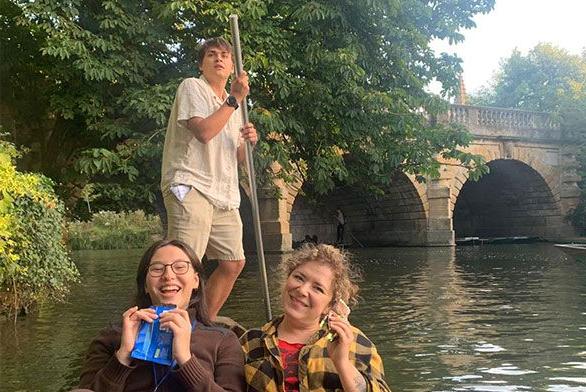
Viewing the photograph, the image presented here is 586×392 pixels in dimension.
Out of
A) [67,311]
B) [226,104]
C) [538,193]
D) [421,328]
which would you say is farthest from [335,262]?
[538,193]

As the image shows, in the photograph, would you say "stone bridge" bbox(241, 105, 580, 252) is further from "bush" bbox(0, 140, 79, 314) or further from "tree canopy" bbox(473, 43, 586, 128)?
"bush" bbox(0, 140, 79, 314)

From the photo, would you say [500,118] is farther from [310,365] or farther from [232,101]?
[310,365]

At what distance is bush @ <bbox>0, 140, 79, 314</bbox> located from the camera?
21.9ft

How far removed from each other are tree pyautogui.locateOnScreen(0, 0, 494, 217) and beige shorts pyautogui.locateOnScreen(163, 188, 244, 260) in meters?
5.88

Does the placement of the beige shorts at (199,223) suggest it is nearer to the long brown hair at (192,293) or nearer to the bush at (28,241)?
the long brown hair at (192,293)

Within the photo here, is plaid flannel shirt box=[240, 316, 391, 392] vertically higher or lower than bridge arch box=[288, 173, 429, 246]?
lower

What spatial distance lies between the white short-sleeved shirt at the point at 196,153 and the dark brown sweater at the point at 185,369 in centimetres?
117

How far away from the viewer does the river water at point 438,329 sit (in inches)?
190

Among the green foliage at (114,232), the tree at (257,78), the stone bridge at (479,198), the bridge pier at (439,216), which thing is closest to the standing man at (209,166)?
the tree at (257,78)

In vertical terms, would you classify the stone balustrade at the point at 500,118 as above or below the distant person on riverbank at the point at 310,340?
above

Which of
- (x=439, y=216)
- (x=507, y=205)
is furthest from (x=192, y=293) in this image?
(x=507, y=205)

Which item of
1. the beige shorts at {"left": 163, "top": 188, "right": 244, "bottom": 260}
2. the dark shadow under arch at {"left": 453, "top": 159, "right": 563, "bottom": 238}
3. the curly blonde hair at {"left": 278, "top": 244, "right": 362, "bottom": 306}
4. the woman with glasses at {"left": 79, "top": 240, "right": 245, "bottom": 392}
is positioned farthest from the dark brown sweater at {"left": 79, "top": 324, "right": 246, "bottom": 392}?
the dark shadow under arch at {"left": 453, "top": 159, "right": 563, "bottom": 238}

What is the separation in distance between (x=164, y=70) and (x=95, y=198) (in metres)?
2.33

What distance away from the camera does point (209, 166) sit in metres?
3.58
